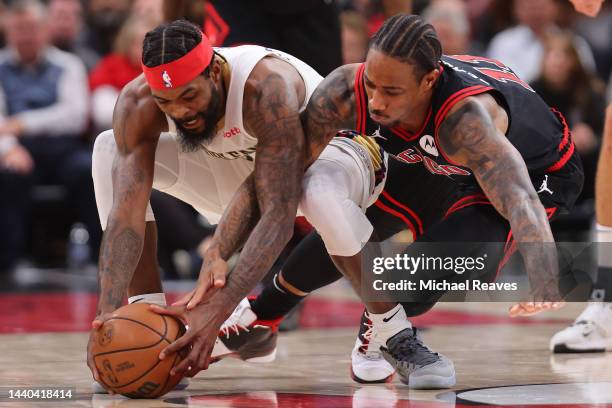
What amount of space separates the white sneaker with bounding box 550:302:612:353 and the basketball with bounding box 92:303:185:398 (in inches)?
77.5

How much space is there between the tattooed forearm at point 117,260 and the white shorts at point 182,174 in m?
0.29

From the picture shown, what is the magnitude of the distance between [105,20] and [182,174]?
217 inches

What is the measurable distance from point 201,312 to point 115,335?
0.94 ft

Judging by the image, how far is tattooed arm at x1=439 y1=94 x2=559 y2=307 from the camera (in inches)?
130

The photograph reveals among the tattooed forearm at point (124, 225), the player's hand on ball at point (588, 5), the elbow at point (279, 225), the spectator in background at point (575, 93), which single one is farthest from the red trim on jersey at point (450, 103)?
the spectator in background at point (575, 93)

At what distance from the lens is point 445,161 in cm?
395

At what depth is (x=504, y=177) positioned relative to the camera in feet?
11.5

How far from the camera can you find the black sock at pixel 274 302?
4.54 meters

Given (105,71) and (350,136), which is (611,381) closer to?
(350,136)

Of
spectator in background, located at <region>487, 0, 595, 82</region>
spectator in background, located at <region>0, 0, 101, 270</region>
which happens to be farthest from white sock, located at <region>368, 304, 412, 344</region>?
spectator in background, located at <region>487, 0, 595, 82</region>

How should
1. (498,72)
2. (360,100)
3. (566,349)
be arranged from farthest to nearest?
(566,349) → (498,72) → (360,100)

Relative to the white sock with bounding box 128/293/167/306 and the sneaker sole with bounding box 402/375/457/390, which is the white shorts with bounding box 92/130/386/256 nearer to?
the white sock with bounding box 128/293/167/306

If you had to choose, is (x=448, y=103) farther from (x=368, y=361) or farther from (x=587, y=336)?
(x=587, y=336)

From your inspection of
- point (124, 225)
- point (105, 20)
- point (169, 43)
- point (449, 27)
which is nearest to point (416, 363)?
point (124, 225)
